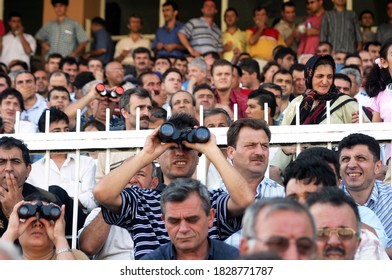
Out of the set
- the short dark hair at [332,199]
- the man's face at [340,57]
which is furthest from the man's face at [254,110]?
the short dark hair at [332,199]

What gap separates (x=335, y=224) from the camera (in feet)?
19.1

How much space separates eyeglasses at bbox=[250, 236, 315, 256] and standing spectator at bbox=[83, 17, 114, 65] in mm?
11973

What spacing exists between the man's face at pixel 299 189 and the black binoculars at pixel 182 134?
2.46 feet

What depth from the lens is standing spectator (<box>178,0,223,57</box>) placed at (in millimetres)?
15844

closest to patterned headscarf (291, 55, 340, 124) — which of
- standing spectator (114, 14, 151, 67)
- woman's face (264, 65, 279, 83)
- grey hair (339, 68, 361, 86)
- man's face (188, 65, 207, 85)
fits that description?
grey hair (339, 68, 361, 86)

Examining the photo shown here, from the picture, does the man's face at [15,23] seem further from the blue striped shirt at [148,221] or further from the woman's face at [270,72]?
the blue striped shirt at [148,221]

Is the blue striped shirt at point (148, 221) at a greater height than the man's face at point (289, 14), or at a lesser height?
lesser

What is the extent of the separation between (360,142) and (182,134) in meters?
1.21

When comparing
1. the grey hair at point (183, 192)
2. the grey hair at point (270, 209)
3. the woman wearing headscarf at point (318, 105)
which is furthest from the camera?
the woman wearing headscarf at point (318, 105)

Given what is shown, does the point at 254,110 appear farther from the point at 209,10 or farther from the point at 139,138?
the point at 209,10

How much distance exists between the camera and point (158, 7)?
60.5ft

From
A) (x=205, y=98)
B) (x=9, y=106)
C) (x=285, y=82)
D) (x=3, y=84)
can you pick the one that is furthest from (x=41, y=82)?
(x=205, y=98)

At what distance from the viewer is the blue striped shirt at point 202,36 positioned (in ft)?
52.1

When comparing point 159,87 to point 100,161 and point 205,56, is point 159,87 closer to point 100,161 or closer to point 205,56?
point 205,56
